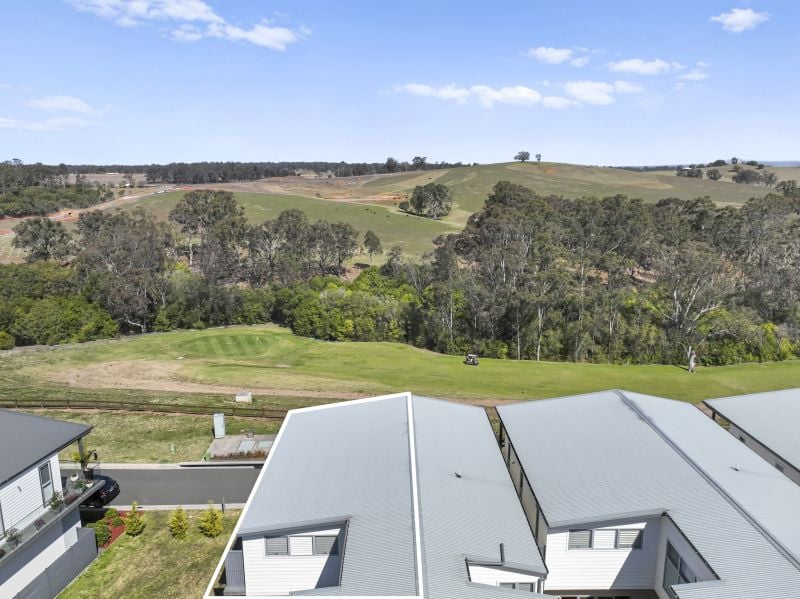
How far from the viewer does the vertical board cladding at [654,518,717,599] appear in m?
13.9

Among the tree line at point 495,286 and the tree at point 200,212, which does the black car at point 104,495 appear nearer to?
the tree line at point 495,286

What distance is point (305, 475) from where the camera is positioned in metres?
18.6

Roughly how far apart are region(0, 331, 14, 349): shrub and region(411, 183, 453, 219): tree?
89272mm

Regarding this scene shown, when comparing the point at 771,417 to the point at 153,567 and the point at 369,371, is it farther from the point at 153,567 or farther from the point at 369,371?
the point at 369,371

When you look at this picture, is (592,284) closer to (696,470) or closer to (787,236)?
(787,236)

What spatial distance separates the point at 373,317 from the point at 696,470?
135 feet

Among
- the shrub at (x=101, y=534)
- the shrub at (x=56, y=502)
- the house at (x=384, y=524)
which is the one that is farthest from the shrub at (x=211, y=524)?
the shrub at (x=56, y=502)

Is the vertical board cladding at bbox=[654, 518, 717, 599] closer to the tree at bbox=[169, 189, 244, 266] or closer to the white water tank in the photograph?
the white water tank

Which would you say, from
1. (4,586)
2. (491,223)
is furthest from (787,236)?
(4,586)

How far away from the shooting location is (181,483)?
2503 centimetres

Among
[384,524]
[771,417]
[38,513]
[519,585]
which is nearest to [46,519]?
[38,513]

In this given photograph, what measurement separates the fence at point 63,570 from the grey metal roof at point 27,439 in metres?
3.58

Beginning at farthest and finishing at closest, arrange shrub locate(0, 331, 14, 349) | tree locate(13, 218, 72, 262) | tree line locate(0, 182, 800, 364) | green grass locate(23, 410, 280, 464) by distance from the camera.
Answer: tree locate(13, 218, 72, 262), shrub locate(0, 331, 14, 349), tree line locate(0, 182, 800, 364), green grass locate(23, 410, 280, 464)

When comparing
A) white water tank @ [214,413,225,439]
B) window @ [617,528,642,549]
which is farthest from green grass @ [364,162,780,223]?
window @ [617,528,642,549]
